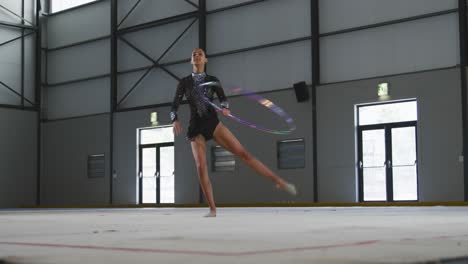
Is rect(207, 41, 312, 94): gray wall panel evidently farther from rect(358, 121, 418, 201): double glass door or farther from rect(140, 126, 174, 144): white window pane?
rect(140, 126, 174, 144): white window pane

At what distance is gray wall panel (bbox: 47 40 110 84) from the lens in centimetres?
2677

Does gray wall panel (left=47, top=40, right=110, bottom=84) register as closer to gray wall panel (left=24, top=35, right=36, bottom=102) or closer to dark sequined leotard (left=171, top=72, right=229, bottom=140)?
gray wall panel (left=24, top=35, right=36, bottom=102)

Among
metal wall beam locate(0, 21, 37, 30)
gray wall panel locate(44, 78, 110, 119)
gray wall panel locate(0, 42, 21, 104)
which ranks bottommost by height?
gray wall panel locate(44, 78, 110, 119)

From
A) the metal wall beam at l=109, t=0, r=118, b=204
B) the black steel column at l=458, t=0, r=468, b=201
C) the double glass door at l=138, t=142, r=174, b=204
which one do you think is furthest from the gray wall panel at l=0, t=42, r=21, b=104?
the black steel column at l=458, t=0, r=468, b=201

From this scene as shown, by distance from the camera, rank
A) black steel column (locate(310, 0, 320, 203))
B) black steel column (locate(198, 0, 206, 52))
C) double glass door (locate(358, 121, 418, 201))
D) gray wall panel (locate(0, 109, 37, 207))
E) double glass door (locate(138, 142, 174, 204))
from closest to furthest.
Answer: 1. double glass door (locate(358, 121, 418, 201))
2. black steel column (locate(310, 0, 320, 203))
3. black steel column (locate(198, 0, 206, 52))
4. double glass door (locate(138, 142, 174, 204))
5. gray wall panel (locate(0, 109, 37, 207))

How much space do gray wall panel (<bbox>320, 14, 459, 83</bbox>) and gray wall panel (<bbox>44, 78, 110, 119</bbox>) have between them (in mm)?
9443

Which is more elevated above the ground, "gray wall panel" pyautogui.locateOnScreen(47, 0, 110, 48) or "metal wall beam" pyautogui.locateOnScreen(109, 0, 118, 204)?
"gray wall panel" pyautogui.locateOnScreen(47, 0, 110, 48)

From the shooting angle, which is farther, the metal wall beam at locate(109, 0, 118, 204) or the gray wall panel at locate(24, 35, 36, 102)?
the gray wall panel at locate(24, 35, 36, 102)

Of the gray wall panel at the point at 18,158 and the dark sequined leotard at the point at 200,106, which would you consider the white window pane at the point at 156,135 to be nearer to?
the gray wall panel at the point at 18,158

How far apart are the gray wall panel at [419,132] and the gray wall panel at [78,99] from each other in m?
9.42

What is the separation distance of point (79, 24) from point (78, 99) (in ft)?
9.25

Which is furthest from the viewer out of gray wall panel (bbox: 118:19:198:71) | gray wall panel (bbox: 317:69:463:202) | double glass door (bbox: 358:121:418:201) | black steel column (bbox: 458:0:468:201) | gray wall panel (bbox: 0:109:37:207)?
gray wall panel (bbox: 0:109:37:207)

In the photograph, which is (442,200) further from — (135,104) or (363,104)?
(135,104)

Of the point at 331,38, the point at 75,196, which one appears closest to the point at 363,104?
the point at 331,38
